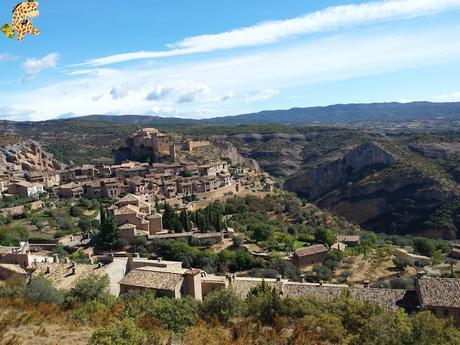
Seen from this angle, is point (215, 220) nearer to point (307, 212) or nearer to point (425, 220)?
point (307, 212)

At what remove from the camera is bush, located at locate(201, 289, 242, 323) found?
1603 centimetres

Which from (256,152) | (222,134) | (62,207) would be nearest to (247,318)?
(62,207)

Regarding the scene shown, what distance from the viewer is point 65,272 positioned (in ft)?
78.2

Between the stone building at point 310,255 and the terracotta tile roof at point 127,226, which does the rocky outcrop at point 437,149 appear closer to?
the stone building at point 310,255

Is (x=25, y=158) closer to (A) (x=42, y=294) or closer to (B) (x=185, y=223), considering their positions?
(B) (x=185, y=223)

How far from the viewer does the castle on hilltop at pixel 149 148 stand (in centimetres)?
7369

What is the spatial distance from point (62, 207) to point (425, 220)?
169 ft

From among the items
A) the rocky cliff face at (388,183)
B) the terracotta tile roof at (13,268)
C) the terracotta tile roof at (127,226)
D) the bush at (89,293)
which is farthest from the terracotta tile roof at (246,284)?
the rocky cliff face at (388,183)

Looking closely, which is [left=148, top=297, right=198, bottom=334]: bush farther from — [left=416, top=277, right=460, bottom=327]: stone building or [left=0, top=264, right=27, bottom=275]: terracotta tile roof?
[left=416, top=277, right=460, bottom=327]: stone building

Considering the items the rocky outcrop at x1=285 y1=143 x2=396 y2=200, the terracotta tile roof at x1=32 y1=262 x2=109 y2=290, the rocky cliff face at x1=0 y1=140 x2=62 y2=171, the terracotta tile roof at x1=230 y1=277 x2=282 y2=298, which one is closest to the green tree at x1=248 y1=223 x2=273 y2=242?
the terracotta tile roof at x1=230 y1=277 x2=282 y2=298

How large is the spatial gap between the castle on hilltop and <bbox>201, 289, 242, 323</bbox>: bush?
5645 cm

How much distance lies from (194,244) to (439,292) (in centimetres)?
1849

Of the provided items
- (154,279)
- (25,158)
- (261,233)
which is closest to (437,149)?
(261,233)

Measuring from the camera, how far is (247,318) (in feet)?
53.3
